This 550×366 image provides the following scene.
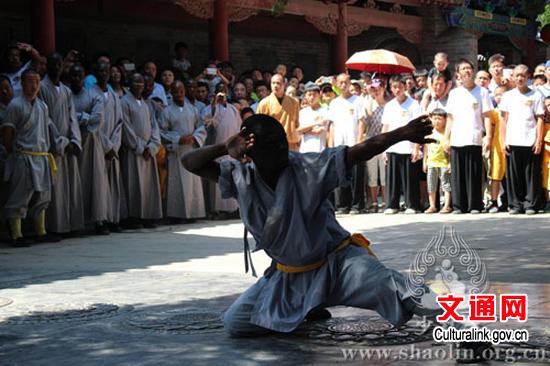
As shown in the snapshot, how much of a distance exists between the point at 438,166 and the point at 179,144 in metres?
3.45

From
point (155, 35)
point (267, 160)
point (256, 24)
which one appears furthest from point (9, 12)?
point (267, 160)

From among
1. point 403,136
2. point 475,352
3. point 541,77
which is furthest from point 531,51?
point 475,352

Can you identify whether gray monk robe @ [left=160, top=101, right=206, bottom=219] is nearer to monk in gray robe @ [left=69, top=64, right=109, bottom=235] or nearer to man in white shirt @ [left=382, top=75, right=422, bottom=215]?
monk in gray robe @ [left=69, top=64, right=109, bottom=235]

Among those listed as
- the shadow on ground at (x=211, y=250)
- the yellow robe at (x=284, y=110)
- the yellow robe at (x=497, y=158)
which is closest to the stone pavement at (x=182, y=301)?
the shadow on ground at (x=211, y=250)

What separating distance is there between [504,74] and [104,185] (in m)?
5.62

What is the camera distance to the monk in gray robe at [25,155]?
33.1ft

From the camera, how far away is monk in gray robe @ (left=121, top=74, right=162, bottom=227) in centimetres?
1193

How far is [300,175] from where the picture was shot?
15.8 ft

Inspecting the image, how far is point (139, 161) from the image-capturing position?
1211cm

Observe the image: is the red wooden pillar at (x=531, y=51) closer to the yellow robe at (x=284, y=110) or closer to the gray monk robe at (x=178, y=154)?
the yellow robe at (x=284, y=110)

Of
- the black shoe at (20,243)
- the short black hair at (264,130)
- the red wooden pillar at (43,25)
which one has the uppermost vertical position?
the red wooden pillar at (43,25)

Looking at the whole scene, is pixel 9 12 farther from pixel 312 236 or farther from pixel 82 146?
pixel 312 236

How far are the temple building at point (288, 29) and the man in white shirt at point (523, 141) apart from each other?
313 inches

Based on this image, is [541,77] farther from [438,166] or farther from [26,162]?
[26,162]
